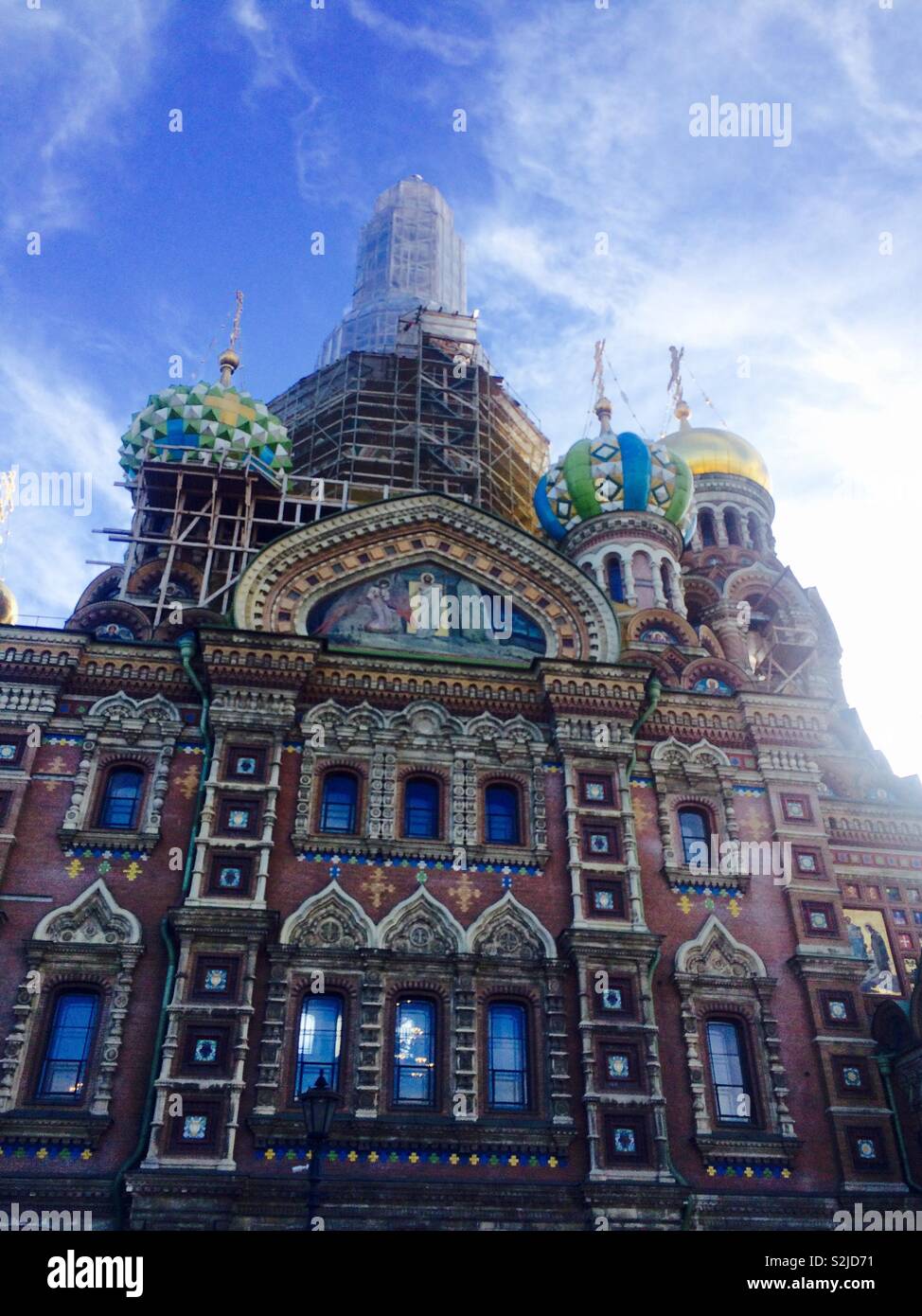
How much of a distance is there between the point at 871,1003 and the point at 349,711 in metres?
8.80

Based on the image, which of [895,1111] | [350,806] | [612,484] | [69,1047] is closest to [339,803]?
[350,806]

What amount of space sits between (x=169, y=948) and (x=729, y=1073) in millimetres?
6859

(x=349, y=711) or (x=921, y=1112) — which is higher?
(x=349, y=711)

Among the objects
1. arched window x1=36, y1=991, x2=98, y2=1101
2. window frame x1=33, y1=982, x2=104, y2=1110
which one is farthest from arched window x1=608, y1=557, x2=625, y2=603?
arched window x1=36, y1=991, x2=98, y2=1101

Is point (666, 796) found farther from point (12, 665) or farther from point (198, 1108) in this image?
point (12, 665)

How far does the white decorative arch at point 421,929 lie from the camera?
45.1ft

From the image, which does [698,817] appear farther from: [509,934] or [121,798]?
[121,798]

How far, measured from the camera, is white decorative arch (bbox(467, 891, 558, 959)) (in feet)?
45.4

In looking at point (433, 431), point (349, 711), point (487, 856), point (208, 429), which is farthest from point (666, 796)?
point (433, 431)

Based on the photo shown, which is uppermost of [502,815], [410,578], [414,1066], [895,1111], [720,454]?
[720,454]

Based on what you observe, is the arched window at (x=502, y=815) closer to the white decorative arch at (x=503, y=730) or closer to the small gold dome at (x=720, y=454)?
the white decorative arch at (x=503, y=730)

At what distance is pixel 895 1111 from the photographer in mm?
13703

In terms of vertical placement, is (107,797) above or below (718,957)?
above

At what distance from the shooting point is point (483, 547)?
17.9 metres
